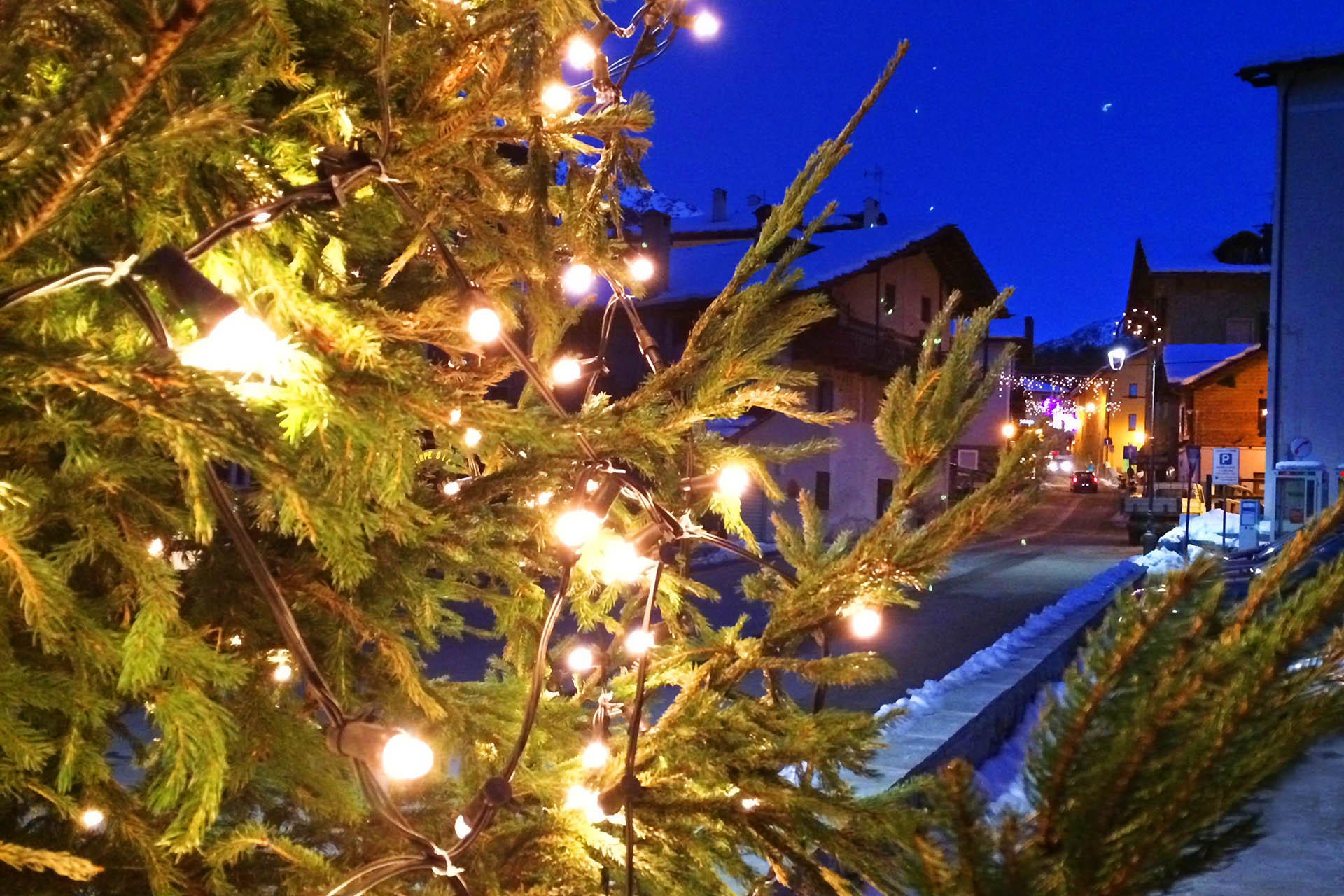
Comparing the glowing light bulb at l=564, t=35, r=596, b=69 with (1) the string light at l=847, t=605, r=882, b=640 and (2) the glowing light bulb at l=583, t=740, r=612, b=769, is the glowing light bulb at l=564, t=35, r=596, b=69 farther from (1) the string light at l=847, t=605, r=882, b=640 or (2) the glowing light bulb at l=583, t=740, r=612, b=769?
(2) the glowing light bulb at l=583, t=740, r=612, b=769

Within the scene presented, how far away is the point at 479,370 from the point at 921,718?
14.7 ft

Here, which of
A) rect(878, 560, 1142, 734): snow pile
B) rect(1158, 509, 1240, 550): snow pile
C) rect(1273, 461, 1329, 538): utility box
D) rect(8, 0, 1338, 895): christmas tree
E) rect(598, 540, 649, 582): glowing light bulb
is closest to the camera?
rect(8, 0, 1338, 895): christmas tree

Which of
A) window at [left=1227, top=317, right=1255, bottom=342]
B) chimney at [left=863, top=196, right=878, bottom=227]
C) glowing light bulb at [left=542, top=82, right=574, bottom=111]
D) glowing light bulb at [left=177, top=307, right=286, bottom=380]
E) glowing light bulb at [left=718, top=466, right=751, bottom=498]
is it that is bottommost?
glowing light bulb at [left=718, top=466, right=751, bottom=498]

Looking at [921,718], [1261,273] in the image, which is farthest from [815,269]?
[1261,273]

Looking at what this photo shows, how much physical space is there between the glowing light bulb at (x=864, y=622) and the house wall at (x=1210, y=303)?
5400 cm

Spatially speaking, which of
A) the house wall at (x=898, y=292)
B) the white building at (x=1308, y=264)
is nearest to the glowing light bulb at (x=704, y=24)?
the house wall at (x=898, y=292)

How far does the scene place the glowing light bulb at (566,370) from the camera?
2.79 metres

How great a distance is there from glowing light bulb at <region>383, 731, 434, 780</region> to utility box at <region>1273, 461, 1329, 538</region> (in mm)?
26790

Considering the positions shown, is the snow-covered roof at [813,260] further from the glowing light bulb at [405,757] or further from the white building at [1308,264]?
the glowing light bulb at [405,757]

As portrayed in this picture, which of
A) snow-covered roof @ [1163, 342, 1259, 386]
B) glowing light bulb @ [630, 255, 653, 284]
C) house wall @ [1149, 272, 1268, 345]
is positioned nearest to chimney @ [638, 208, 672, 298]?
glowing light bulb @ [630, 255, 653, 284]

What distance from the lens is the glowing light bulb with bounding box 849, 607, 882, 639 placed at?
193 centimetres

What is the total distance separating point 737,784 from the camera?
206 centimetres

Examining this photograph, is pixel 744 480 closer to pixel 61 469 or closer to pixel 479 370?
pixel 479 370

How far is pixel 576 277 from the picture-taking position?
110 inches
